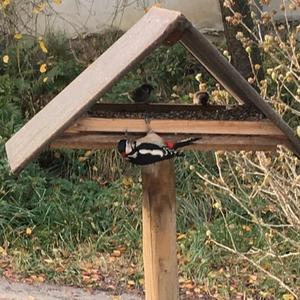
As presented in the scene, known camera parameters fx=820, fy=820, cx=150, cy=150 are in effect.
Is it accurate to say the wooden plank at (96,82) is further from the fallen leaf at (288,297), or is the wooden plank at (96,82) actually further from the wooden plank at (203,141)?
the fallen leaf at (288,297)

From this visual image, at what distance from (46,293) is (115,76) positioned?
3.89m

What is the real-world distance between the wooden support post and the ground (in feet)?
10.2

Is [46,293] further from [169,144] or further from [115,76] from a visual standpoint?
[115,76]

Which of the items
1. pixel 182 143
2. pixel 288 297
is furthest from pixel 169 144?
pixel 288 297

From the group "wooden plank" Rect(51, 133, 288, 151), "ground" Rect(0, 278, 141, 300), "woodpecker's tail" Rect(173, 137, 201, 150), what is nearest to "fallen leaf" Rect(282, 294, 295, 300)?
"ground" Rect(0, 278, 141, 300)

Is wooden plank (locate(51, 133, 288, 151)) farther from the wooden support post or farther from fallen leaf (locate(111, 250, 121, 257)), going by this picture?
fallen leaf (locate(111, 250, 121, 257))

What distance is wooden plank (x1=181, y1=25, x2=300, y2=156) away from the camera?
336 cm

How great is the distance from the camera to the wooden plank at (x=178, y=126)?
335 centimetres

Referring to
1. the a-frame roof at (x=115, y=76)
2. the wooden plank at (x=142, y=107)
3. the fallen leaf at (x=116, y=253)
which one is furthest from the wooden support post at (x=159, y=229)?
the fallen leaf at (x=116, y=253)

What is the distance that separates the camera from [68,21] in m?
10.5

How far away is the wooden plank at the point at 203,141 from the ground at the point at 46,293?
129 inches

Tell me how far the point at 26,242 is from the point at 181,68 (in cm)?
317

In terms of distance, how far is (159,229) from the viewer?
357cm

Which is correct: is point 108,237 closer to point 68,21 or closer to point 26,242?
point 26,242
